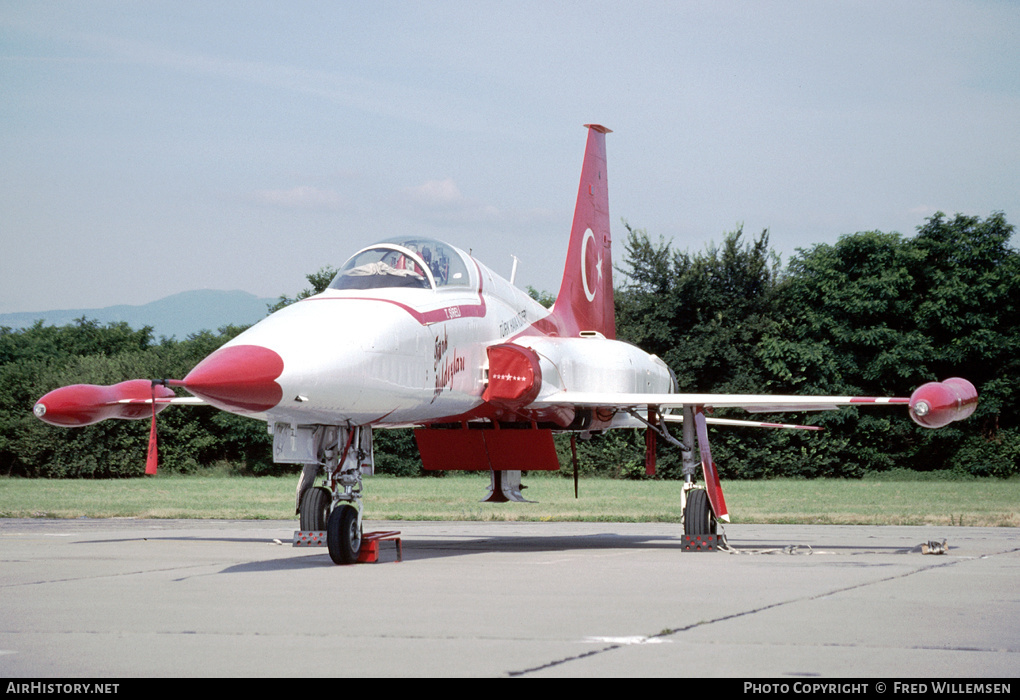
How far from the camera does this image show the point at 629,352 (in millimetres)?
15523

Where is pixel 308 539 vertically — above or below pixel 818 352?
below

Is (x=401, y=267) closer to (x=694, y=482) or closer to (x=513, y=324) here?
(x=513, y=324)

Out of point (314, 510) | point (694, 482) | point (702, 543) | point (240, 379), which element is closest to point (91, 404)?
point (314, 510)

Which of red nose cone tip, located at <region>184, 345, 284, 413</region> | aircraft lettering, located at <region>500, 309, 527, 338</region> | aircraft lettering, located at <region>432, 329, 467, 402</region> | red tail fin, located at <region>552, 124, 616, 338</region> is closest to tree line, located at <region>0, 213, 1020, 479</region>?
red tail fin, located at <region>552, 124, 616, 338</region>

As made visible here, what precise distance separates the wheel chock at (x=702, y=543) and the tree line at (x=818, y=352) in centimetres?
2890

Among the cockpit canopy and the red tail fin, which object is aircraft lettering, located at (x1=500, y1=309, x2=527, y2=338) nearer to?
the cockpit canopy

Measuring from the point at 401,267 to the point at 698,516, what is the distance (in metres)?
4.64

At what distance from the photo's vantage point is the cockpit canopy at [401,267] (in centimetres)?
1152

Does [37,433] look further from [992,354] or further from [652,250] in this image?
[992,354]

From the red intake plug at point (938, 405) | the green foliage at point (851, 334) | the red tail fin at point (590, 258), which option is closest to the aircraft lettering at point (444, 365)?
the red intake plug at point (938, 405)

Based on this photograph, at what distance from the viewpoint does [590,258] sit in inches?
727

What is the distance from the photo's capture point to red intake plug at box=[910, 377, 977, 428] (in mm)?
11461

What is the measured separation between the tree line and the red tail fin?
2344 cm
